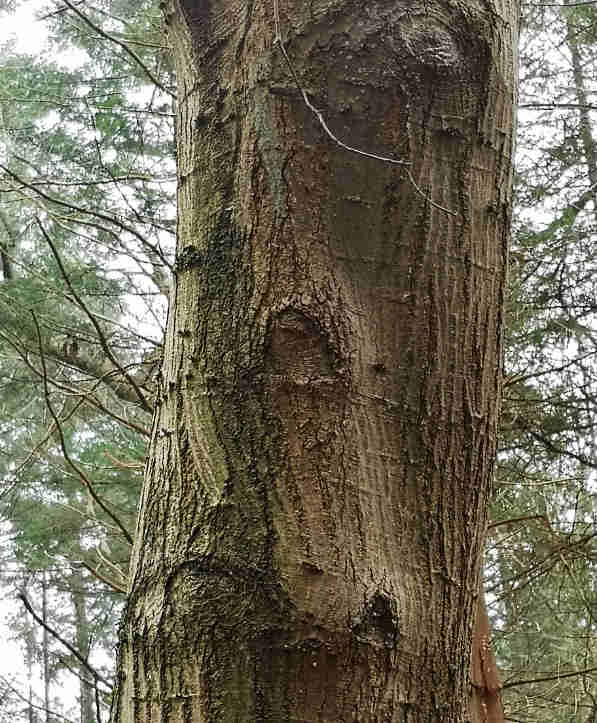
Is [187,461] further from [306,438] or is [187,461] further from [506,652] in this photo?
[506,652]

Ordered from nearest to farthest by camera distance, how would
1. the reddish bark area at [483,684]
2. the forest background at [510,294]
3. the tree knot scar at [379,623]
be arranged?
the tree knot scar at [379,623] → the reddish bark area at [483,684] → the forest background at [510,294]

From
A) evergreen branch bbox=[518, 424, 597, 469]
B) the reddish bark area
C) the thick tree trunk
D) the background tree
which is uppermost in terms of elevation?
the background tree

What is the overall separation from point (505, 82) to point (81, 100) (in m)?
4.38

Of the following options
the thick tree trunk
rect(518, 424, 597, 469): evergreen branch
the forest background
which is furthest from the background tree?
the thick tree trunk

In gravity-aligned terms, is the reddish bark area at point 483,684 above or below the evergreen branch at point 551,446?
below

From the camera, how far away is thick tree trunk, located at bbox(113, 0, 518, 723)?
30.6 inches

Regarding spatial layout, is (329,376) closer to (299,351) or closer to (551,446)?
(299,351)

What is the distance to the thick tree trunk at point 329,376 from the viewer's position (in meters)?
0.78

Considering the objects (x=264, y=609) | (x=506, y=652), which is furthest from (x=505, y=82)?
(x=506, y=652)

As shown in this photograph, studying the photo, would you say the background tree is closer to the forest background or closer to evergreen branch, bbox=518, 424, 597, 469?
the forest background

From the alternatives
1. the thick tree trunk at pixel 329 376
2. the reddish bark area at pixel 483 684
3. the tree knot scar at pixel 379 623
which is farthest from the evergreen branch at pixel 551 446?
the tree knot scar at pixel 379 623

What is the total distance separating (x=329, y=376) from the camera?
0.84 metres

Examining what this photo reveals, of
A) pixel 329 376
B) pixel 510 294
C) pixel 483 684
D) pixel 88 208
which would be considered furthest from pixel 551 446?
pixel 329 376

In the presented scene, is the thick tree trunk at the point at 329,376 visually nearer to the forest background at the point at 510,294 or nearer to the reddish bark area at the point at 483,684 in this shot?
the reddish bark area at the point at 483,684
